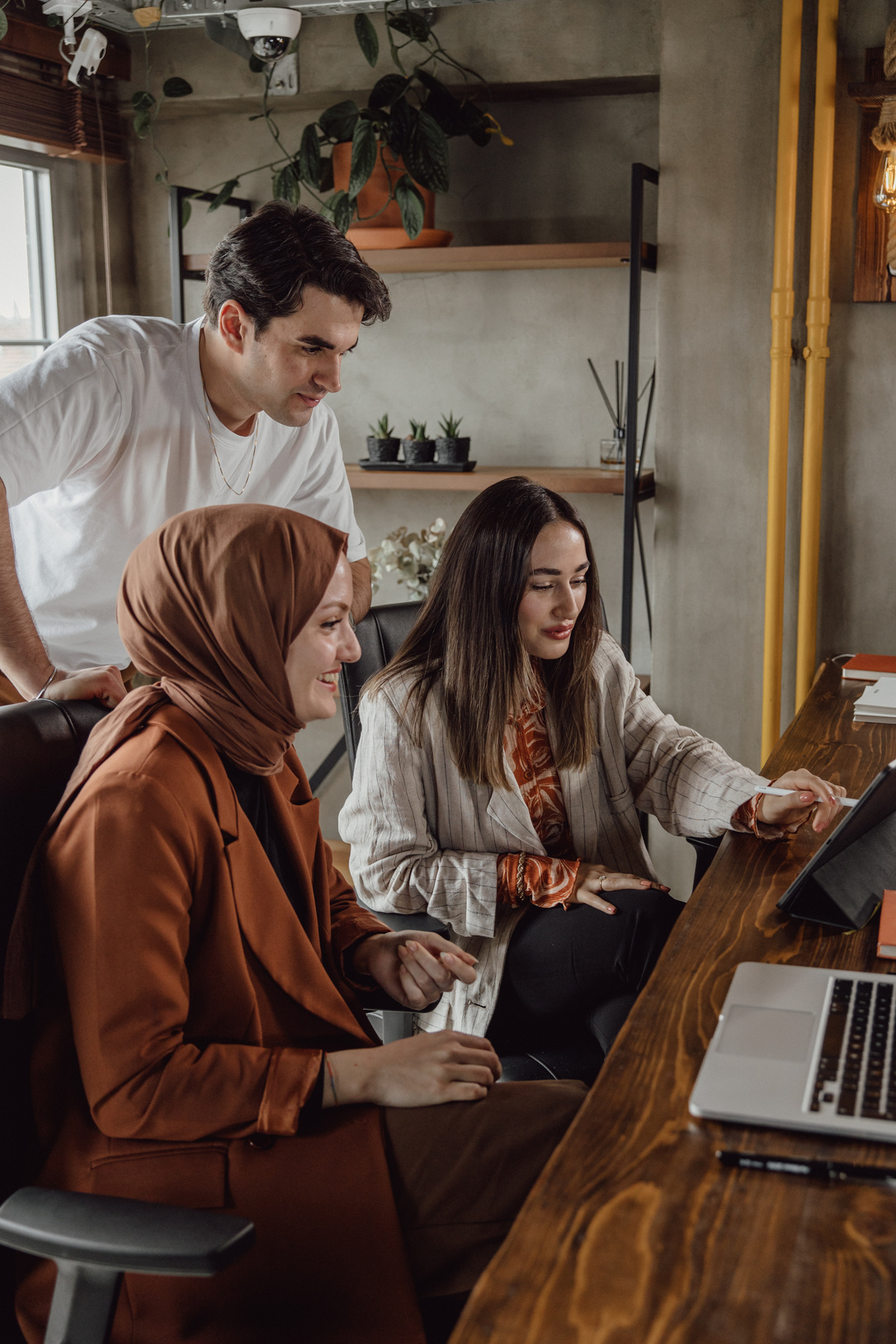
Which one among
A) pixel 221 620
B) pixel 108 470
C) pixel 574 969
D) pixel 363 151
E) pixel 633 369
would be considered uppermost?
pixel 363 151

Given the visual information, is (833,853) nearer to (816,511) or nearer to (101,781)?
(101,781)

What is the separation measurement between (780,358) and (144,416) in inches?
60.4

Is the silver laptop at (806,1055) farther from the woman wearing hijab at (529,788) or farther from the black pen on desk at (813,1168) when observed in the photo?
the woman wearing hijab at (529,788)

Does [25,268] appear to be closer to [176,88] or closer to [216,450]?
[176,88]

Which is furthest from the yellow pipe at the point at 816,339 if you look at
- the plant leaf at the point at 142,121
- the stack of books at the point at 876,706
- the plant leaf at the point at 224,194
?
the plant leaf at the point at 142,121

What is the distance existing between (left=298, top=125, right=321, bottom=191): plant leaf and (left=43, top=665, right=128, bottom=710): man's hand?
84.5 inches

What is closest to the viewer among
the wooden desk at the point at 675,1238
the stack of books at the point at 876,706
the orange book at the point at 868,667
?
the wooden desk at the point at 675,1238

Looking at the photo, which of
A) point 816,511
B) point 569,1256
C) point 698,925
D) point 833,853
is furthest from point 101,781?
point 816,511

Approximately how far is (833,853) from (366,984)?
57 cm

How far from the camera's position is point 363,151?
9.53 feet

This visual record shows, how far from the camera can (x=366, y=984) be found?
4.79ft

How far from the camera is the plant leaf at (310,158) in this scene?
3.10 m

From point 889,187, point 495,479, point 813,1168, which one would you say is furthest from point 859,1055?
point 495,479

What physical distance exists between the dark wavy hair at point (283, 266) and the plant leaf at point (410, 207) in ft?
3.44
